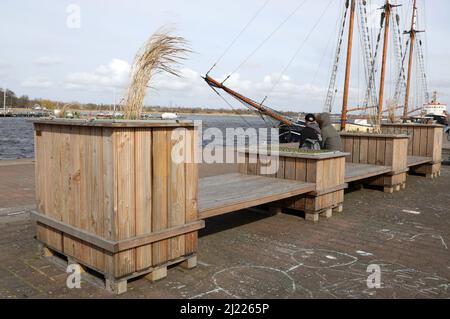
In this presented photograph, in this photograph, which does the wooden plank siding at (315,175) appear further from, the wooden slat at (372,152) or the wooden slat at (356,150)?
the wooden slat at (356,150)

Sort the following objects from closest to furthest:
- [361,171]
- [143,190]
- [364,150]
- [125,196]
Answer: [125,196] → [143,190] → [361,171] → [364,150]

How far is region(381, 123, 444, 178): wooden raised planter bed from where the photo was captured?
1242 cm

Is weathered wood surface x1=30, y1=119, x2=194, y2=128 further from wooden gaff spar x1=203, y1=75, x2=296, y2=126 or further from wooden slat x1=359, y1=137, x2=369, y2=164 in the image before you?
wooden gaff spar x1=203, y1=75, x2=296, y2=126

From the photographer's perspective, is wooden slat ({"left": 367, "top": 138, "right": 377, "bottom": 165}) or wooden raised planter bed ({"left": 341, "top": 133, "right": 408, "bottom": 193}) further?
wooden slat ({"left": 367, "top": 138, "right": 377, "bottom": 165})

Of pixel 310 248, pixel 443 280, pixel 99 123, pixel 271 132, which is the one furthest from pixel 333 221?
pixel 271 132

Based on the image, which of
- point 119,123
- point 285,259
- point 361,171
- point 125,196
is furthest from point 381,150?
point 119,123

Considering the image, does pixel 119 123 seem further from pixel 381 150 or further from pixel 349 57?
pixel 349 57

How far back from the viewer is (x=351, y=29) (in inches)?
803

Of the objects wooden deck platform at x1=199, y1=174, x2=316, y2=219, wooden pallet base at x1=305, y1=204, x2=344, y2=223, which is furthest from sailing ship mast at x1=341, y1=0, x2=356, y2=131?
wooden deck platform at x1=199, y1=174, x2=316, y2=219

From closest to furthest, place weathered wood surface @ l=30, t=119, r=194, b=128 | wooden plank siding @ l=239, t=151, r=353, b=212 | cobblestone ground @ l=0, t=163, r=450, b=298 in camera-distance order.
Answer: weathered wood surface @ l=30, t=119, r=194, b=128
cobblestone ground @ l=0, t=163, r=450, b=298
wooden plank siding @ l=239, t=151, r=353, b=212

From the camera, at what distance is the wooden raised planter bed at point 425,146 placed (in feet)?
40.8

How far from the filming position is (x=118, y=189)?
12.6 ft

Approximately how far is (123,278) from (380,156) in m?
7.36

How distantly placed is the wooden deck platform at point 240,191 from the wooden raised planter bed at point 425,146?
664cm
